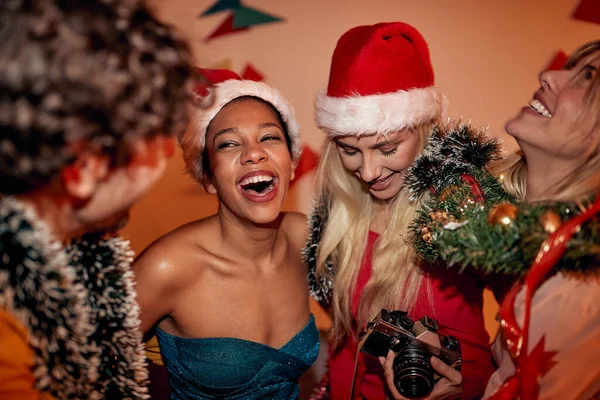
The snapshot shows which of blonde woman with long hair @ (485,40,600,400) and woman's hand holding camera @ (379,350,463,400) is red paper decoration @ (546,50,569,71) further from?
woman's hand holding camera @ (379,350,463,400)

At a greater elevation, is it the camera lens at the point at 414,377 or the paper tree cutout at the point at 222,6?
the paper tree cutout at the point at 222,6

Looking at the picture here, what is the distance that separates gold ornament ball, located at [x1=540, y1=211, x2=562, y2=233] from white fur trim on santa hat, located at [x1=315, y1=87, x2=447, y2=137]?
2.00 feet

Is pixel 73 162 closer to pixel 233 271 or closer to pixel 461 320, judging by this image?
pixel 233 271

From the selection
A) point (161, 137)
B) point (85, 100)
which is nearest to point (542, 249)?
point (161, 137)

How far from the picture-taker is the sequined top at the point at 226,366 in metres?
1.70

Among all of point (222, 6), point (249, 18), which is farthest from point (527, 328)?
point (222, 6)

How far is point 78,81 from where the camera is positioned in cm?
83

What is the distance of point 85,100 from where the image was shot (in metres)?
0.84

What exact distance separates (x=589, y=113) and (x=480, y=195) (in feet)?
1.13

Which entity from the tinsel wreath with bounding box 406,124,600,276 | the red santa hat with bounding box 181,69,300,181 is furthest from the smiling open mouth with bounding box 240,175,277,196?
the tinsel wreath with bounding box 406,124,600,276

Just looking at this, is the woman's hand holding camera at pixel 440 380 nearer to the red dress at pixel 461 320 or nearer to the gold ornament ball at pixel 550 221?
the red dress at pixel 461 320

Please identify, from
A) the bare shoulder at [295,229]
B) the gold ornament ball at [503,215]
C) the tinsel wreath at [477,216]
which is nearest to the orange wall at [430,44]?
the bare shoulder at [295,229]

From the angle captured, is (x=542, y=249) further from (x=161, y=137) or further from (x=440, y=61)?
(x=440, y=61)

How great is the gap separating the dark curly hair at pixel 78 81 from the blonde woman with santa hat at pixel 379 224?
767 mm
